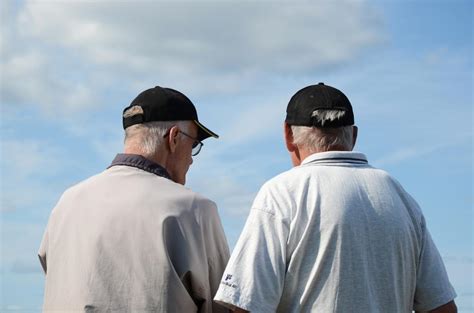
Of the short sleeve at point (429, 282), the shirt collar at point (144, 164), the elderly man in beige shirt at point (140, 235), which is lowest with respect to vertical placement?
the short sleeve at point (429, 282)

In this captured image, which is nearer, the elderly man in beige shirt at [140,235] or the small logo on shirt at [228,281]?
the small logo on shirt at [228,281]

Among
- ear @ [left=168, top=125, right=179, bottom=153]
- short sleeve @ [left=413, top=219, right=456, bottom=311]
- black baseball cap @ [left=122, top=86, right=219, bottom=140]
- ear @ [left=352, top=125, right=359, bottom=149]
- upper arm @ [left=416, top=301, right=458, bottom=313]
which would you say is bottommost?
upper arm @ [left=416, top=301, right=458, bottom=313]

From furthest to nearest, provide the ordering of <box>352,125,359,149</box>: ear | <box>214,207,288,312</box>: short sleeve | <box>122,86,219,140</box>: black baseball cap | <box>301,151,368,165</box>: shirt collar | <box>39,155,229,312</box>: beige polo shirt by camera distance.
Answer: <box>122,86,219,140</box>: black baseball cap
<box>352,125,359,149</box>: ear
<box>39,155,229,312</box>: beige polo shirt
<box>301,151,368,165</box>: shirt collar
<box>214,207,288,312</box>: short sleeve

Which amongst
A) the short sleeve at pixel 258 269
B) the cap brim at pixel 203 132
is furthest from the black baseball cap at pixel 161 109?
the short sleeve at pixel 258 269

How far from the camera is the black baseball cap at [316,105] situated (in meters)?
4.80

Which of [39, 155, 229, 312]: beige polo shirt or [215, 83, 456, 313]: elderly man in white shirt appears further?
[39, 155, 229, 312]: beige polo shirt

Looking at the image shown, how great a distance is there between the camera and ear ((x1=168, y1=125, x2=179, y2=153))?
207 inches

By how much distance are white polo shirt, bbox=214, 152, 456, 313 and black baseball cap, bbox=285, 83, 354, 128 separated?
200mm

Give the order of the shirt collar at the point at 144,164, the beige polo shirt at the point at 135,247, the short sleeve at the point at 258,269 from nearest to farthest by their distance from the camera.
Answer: the short sleeve at the point at 258,269
the beige polo shirt at the point at 135,247
the shirt collar at the point at 144,164

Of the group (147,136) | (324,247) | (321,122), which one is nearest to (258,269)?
(324,247)

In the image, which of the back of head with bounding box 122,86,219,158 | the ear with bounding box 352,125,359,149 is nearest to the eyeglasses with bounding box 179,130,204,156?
the back of head with bounding box 122,86,219,158

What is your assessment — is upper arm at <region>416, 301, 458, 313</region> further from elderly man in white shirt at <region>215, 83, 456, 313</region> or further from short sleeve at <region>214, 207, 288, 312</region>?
short sleeve at <region>214, 207, 288, 312</region>

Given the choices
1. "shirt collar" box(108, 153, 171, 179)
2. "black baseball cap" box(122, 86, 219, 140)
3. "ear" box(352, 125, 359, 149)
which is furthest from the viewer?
"black baseball cap" box(122, 86, 219, 140)

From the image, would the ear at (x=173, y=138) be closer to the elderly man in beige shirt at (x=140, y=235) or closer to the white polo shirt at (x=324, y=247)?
the elderly man in beige shirt at (x=140, y=235)
